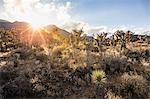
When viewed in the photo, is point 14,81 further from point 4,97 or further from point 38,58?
point 38,58

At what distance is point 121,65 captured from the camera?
18.9m

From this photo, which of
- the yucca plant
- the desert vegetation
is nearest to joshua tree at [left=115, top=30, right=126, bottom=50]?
the desert vegetation

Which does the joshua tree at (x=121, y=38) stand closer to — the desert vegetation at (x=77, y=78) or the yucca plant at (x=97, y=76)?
the desert vegetation at (x=77, y=78)

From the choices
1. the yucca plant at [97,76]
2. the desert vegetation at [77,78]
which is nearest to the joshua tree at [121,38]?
the desert vegetation at [77,78]

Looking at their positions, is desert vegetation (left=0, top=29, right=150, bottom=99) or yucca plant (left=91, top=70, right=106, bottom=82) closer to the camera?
desert vegetation (left=0, top=29, right=150, bottom=99)

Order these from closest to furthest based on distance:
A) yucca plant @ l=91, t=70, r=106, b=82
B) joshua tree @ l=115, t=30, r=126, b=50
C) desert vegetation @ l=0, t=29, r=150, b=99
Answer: desert vegetation @ l=0, t=29, r=150, b=99
yucca plant @ l=91, t=70, r=106, b=82
joshua tree @ l=115, t=30, r=126, b=50

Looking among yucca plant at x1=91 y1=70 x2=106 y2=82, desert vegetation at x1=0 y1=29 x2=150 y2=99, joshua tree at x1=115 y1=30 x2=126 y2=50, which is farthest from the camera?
joshua tree at x1=115 y1=30 x2=126 y2=50

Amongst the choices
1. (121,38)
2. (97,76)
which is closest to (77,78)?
(97,76)

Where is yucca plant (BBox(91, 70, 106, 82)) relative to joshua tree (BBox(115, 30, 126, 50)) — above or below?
below

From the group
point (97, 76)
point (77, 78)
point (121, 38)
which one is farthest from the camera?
point (121, 38)

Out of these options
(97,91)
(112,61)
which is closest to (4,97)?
(97,91)

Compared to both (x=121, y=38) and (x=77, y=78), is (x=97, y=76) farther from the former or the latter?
(x=121, y=38)

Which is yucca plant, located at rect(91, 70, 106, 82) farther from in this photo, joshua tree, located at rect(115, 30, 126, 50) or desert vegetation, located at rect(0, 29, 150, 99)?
joshua tree, located at rect(115, 30, 126, 50)

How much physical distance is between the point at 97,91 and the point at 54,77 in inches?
116
